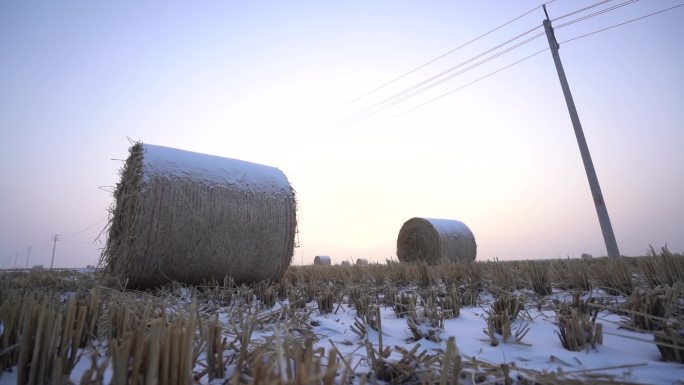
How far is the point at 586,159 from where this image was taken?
8.38 metres

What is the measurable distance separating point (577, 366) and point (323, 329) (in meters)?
1.30

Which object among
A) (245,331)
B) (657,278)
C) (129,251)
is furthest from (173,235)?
(657,278)

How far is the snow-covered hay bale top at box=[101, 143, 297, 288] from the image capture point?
13.9 ft

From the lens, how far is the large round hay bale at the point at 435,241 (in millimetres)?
10391

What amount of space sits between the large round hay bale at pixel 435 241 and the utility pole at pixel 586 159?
3428 mm

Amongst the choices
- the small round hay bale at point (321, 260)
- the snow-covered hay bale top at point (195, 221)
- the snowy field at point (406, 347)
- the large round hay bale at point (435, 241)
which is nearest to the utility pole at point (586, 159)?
the large round hay bale at point (435, 241)

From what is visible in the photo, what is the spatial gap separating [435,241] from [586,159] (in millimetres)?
4305

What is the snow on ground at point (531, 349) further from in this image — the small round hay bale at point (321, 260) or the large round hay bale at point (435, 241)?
the small round hay bale at point (321, 260)

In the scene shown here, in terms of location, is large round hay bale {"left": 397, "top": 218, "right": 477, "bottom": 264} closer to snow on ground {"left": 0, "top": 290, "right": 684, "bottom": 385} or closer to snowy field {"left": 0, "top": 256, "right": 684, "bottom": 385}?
snowy field {"left": 0, "top": 256, "right": 684, "bottom": 385}

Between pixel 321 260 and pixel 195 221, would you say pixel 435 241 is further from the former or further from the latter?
pixel 321 260

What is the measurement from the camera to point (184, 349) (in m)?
0.99

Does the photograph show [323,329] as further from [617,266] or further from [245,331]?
[617,266]

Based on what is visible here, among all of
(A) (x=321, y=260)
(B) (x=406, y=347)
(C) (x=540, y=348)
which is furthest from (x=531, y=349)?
(A) (x=321, y=260)

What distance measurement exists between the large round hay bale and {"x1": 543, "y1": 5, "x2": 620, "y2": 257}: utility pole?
3.43m
